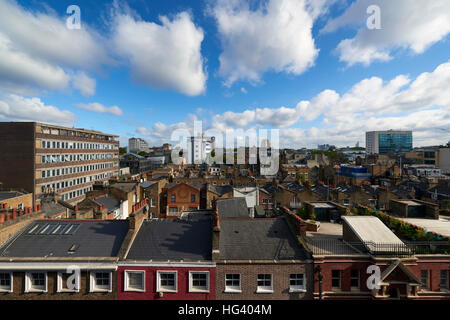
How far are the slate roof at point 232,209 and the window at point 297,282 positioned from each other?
→ 970cm

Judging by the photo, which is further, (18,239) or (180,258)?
(18,239)

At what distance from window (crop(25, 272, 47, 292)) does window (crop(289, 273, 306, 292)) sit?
14.8 m

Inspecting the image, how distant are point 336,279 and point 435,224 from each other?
12.9m

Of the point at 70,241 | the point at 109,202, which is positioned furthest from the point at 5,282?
the point at 109,202

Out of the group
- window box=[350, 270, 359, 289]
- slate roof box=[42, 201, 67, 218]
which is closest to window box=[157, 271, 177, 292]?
window box=[350, 270, 359, 289]

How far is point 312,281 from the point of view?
12781mm

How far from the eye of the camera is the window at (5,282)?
12491 millimetres

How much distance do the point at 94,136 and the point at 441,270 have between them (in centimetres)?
7717

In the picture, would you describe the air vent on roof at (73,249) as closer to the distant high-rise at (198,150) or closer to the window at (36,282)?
the window at (36,282)

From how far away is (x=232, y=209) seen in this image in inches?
939

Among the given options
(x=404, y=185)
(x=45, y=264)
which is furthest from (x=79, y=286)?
(x=404, y=185)

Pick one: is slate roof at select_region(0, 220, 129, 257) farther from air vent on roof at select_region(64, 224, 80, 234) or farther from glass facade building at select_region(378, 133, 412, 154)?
glass facade building at select_region(378, 133, 412, 154)

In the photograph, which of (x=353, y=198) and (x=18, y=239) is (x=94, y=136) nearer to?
(x=18, y=239)

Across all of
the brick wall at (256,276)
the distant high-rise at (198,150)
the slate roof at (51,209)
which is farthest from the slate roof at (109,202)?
the distant high-rise at (198,150)
